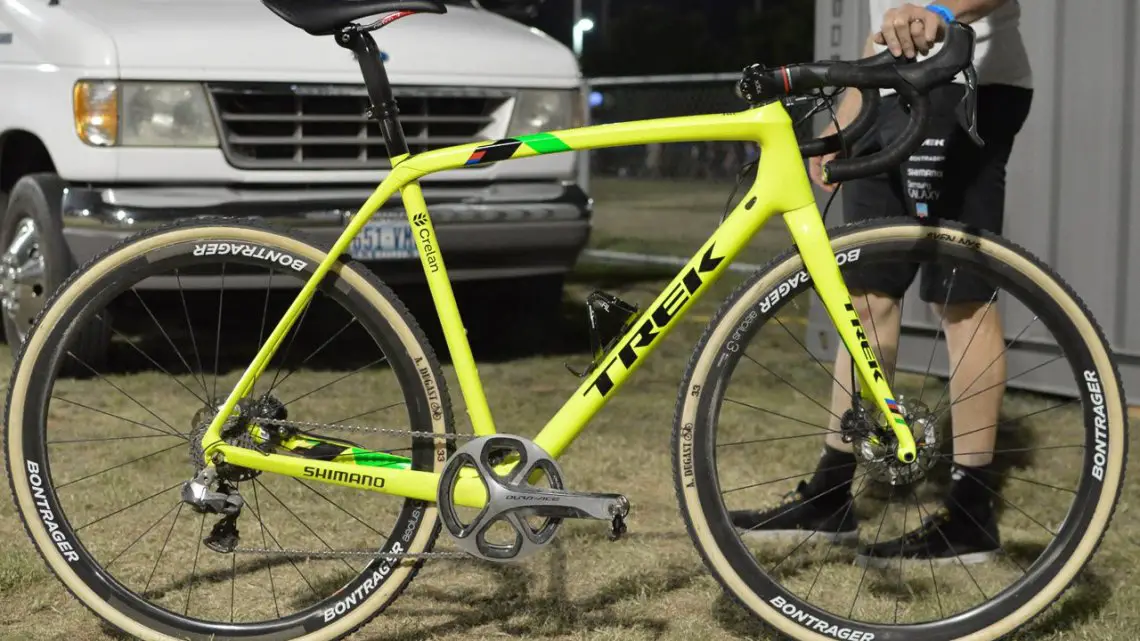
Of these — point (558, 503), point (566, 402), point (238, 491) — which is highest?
point (566, 402)

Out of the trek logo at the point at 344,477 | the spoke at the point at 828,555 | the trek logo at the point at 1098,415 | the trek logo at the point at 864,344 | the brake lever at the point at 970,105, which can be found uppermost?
the brake lever at the point at 970,105

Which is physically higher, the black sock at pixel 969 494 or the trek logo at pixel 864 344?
the trek logo at pixel 864 344

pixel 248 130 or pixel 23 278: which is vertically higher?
pixel 248 130

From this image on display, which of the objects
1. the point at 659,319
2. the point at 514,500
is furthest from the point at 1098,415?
the point at 514,500

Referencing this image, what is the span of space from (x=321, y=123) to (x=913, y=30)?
Answer: 3541mm

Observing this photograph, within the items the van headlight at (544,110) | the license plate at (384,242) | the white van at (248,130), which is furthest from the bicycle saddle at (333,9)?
the van headlight at (544,110)

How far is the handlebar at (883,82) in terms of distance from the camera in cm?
298

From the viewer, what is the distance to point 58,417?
5.41 meters

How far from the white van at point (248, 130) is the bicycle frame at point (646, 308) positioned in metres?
2.44

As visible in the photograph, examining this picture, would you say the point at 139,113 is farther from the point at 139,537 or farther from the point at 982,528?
the point at 982,528

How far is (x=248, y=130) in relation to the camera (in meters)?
6.02

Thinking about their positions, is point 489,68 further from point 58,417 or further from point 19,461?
point 19,461

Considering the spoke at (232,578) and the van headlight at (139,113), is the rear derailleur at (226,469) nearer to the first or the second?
the spoke at (232,578)

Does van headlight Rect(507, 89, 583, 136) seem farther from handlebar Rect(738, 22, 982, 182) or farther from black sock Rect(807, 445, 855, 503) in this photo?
handlebar Rect(738, 22, 982, 182)
